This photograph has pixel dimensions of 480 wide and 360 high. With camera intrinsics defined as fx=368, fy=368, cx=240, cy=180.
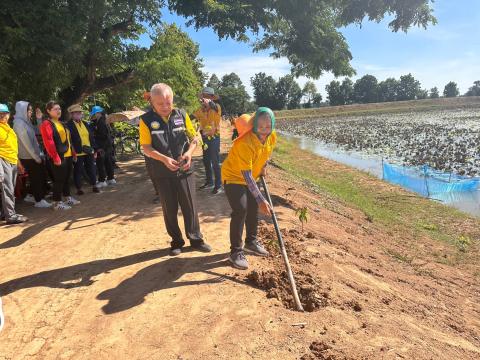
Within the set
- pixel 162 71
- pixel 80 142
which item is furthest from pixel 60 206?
pixel 162 71

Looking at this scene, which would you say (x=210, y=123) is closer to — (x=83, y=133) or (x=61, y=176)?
(x=83, y=133)

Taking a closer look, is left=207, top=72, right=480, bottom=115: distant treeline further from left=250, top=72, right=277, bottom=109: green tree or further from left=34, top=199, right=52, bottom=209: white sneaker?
left=34, top=199, right=52, bottom=209: white sneaker

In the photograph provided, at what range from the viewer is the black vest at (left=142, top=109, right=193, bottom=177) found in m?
3.89

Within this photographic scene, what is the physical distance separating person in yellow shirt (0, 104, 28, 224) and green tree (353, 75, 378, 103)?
353 ft

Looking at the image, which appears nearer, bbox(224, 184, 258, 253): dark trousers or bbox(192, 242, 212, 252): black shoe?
bbox(224, 184, 258, 253): dark trousers

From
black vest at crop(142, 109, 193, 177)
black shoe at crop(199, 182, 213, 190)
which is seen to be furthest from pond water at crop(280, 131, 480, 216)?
black vest at crop(142, 109, 193, 177)

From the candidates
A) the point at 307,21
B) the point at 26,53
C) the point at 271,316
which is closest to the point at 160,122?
the point at 271,316

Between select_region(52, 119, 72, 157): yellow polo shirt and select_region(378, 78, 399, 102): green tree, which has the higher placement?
select_region(378, 78, 399, 102): green tree

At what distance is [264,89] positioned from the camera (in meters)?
97.8

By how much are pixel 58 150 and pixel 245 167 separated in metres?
3.99

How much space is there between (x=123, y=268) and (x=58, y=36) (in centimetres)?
539

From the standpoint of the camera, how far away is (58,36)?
722cm

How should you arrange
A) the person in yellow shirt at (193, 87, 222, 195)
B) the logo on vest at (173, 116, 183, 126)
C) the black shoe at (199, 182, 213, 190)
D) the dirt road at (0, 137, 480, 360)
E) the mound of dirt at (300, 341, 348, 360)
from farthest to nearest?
the black shoe at (199, 182, 213, 190) < the person in yellow shirt at (193, 87, 222, 195) < the logo on vest at (173, 116, 183, 126) < the dirt road at (0, 137, 480, 360) < the mound of dirt at (300, 341, 348, 360)

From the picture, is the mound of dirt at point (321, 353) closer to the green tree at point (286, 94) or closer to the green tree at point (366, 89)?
the green tree at point (286, 94)
